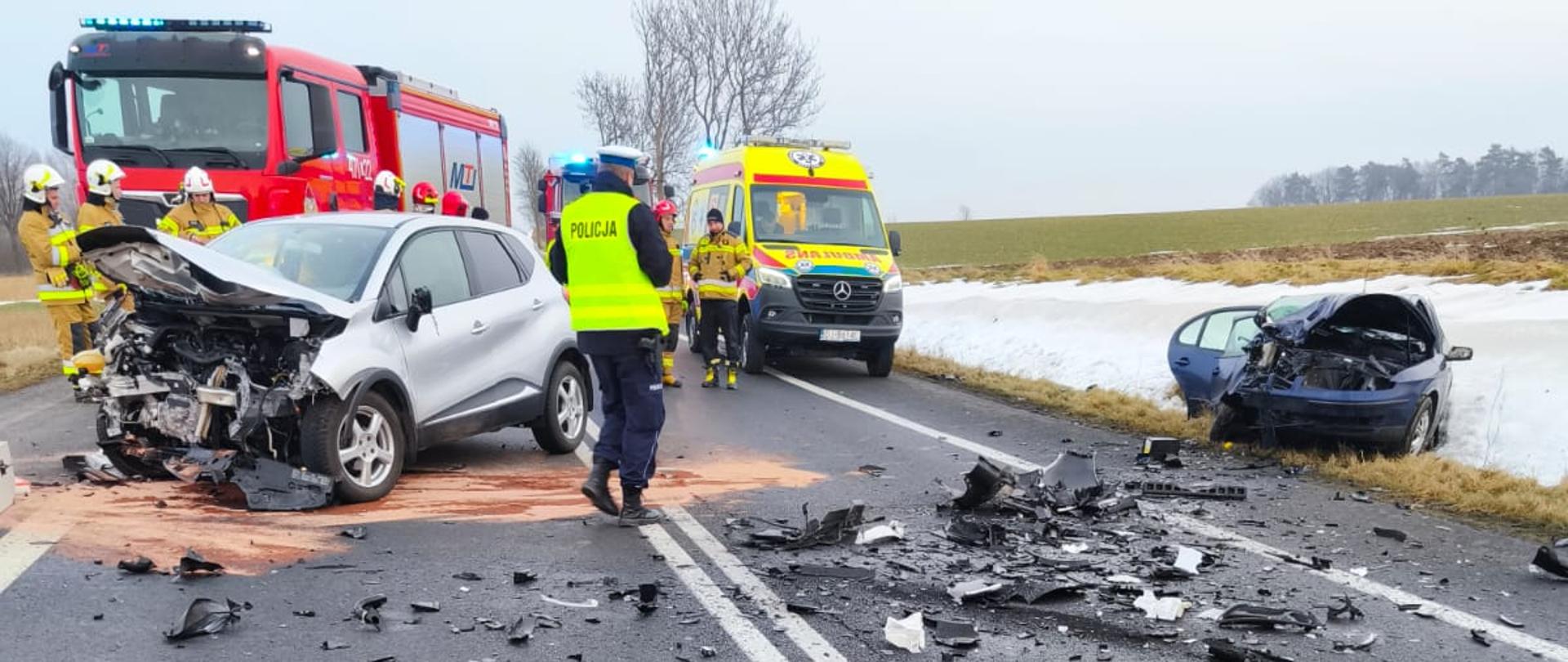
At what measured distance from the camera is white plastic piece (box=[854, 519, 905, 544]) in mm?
5352

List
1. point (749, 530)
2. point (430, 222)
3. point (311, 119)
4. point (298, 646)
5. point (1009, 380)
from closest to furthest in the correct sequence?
point (298, 646) → point (749, 530) → point (430, 222) → point (311, 119) → point (1009, 380)

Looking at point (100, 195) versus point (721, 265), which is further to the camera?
point (721, 265)

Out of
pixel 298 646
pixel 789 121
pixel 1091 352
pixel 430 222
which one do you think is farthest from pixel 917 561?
pixel 789 121

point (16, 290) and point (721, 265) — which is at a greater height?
point (721, 265)

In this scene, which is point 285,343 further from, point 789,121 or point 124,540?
point 789,121

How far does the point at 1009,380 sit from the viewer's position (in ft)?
41.0

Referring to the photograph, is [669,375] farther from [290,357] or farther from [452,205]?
[290,357]

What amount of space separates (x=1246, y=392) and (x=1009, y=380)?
463cm

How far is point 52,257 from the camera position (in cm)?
952

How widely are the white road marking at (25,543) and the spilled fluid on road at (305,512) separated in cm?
7

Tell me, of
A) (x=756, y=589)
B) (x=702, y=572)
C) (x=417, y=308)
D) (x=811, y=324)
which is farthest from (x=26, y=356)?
(x=756, y=589)

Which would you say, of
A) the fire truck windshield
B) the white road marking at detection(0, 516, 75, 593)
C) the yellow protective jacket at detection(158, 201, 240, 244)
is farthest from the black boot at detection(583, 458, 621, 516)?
the fire truck windshield

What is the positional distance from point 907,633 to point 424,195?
35.1 feet

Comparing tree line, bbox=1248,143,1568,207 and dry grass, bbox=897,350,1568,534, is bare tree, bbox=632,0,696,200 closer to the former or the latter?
dry grass, bbox=897,350,1568,534
